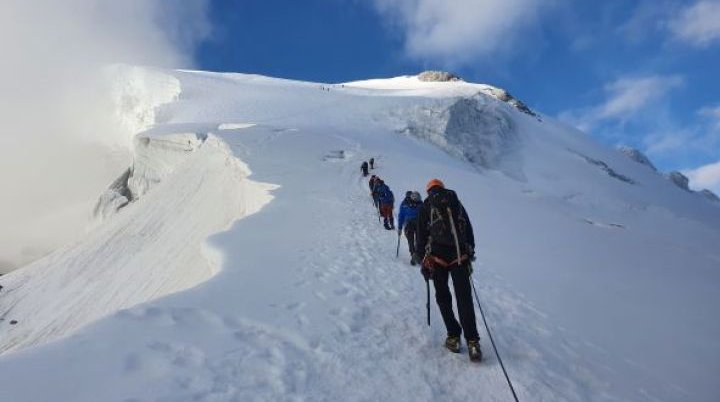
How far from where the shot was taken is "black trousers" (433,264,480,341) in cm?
611

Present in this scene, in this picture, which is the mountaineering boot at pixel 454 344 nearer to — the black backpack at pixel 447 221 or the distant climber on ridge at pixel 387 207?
the black backpack at pixel 447 221

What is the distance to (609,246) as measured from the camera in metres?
17.0

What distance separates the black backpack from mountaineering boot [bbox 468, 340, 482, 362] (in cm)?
106

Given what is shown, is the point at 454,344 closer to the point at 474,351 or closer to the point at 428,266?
the point at 474,351

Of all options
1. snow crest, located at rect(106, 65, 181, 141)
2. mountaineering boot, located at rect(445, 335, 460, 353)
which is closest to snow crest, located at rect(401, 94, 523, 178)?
snow crest, located at rect(106, 65, 181, 141)

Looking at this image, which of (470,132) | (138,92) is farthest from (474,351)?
(138,92)

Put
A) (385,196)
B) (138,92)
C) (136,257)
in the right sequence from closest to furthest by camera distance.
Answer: (385,196) → (136,257) → (138,92)

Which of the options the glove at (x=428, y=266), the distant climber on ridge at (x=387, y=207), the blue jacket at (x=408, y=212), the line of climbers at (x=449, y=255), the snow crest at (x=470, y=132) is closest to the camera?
the line of climbers at (x=449, y=255)

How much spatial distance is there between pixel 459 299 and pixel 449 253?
0.56 m

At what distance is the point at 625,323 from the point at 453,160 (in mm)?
36995

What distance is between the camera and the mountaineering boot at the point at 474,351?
6031mm

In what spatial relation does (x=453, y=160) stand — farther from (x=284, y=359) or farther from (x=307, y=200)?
(x=284, y=359)

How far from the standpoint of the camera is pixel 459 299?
244 inches

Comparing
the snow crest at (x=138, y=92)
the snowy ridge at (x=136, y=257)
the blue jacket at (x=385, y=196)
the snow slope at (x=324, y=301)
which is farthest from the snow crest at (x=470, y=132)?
the blue jacket at (x=385, y=196)
